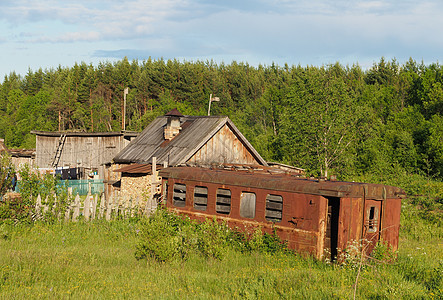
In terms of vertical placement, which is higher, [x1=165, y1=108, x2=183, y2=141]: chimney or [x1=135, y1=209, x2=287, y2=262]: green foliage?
[x1=165, y1=108, x2=183, y2=141]: chimney

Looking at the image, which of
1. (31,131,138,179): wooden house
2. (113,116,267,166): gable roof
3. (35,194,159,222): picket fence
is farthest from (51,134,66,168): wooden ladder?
(35,194,159,222): picket fence

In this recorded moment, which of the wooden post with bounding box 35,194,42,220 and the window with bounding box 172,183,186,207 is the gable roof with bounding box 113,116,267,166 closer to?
the window with bounding box 172,183,186,207

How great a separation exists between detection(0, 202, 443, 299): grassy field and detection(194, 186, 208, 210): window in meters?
2.68

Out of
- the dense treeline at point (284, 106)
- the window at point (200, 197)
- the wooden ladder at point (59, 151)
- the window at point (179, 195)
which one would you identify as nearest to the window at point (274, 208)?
the window at point (200, 197)

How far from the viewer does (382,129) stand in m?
50.8

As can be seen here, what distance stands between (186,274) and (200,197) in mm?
5877

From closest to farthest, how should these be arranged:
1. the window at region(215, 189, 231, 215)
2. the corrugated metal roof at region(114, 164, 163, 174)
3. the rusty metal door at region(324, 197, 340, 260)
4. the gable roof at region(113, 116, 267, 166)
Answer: the rusty metal door at region(324, 197, 340, 260), the window at region(215, 189, 231, 215), the corrugated metal roof at region(114, 164, 163, 174), the gable roof at region(113, 116, 267, 166)

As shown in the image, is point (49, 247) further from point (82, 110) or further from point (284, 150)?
point (82, 110)

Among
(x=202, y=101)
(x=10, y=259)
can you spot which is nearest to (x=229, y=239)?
(x=10, y=259)

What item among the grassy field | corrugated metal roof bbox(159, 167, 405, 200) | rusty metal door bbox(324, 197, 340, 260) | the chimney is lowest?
the grassy field

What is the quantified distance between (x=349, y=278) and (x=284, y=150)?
1379 inches

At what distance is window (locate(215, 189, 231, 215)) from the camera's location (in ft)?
50.2

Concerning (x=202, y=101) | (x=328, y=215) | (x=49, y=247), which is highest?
(x=202, y=101)

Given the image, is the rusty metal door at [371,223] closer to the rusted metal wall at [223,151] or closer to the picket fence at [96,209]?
the picket fence at [96,209]
